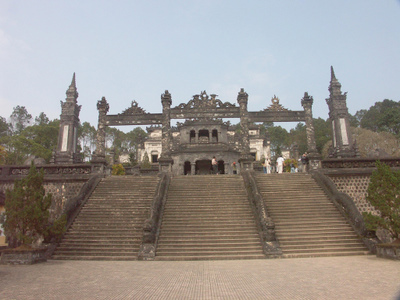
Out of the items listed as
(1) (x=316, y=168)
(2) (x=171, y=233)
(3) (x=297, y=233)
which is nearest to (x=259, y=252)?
(3) (x=297, y=233)

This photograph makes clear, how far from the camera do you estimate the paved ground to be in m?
5.06

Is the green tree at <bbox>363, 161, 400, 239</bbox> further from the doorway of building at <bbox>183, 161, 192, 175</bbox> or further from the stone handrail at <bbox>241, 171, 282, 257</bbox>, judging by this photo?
the doorway of building at <bbox>183, 161, 192, 175</bbox>

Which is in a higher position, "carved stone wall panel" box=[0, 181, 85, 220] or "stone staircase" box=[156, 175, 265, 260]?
"carved stone wall panel" box=[0, 181, 85, 220]

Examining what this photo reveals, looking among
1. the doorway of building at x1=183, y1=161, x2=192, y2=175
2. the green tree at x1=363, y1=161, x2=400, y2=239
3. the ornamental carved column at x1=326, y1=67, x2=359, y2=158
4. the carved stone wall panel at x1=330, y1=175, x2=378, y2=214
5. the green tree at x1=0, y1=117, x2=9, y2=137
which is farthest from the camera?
the green tree at x1=0, y1=117, x2=9, y2=137

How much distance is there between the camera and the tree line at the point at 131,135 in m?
37.0

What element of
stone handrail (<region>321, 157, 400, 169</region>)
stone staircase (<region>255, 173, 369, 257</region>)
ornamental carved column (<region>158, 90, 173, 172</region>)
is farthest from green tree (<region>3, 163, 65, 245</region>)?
stone handrail (<region>321, 157, 400, 169</region>)

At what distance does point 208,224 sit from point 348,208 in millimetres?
5902

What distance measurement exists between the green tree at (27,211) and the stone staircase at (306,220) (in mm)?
8107

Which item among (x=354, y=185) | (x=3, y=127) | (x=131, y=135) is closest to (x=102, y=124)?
(x=354, y=185)

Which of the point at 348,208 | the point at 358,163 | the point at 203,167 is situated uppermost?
the point at 203,167

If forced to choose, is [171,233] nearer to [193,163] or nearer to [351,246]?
[351,246]

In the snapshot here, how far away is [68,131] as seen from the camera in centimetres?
1961

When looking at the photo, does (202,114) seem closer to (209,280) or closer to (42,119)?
(209,280)

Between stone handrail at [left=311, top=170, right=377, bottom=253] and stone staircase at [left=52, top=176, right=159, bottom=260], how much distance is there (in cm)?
817
